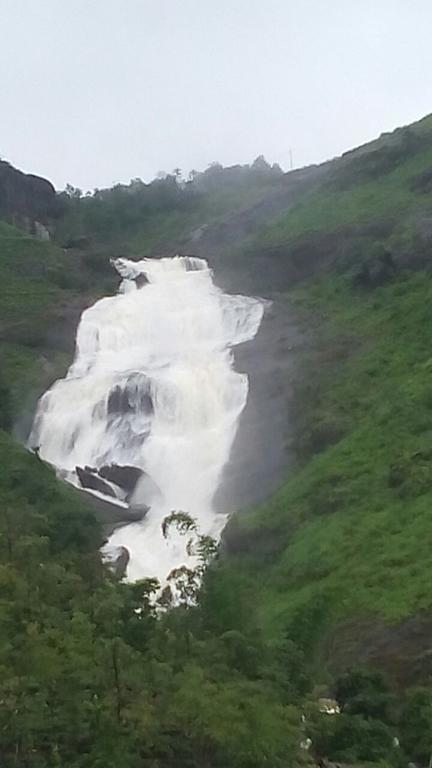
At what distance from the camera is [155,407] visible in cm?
4938

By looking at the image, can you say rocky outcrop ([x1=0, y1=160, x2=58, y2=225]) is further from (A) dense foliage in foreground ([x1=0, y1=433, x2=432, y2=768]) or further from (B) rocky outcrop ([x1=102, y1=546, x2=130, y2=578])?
(A) dense foliage in foreground ([x1=0, y1=433, x2=432, y2=768])

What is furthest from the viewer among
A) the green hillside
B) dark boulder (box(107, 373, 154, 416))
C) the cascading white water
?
dark boulder (box(107, 373, 154, 416))

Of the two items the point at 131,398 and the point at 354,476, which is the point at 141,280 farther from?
the point at 354,476

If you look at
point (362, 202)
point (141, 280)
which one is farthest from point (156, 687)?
point (362, 202)

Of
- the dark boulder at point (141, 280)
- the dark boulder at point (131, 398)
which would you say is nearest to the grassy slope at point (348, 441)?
the dark boulder at point (141, 280)

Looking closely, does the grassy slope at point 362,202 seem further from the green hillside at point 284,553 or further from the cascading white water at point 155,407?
the cascading white water at point 155,407

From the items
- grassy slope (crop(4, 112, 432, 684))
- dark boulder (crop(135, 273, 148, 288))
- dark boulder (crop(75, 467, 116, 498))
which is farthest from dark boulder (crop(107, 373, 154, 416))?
dark boulder (crop(135, 273, 148, 288))

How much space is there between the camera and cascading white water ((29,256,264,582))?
42.7 metres

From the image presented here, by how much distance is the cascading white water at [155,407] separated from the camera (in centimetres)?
4272

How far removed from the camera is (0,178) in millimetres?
90438

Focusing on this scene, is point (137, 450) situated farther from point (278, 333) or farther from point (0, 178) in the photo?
point (0, 178)

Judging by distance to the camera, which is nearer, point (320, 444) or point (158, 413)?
point (320, 444)

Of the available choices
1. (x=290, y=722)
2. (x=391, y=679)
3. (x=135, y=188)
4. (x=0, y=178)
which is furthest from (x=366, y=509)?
(x=135, y=188)

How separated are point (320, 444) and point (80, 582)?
2318 centimetres
